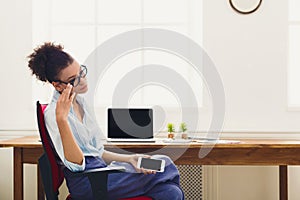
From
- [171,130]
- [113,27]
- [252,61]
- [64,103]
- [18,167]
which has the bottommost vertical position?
[18,167]

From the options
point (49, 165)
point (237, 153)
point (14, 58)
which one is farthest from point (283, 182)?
point (14, 58)

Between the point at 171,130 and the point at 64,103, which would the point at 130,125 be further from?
the point at 64,103

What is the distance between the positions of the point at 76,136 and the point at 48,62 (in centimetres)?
39

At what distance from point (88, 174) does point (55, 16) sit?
6.49 ft

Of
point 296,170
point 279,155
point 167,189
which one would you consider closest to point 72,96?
point 167,189

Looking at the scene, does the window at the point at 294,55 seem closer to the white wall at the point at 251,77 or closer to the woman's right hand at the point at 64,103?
the white wall at the point at 251,77

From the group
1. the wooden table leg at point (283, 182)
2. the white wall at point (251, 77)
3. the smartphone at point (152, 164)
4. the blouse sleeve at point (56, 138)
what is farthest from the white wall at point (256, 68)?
the blouse sleeve at point (56, 138)

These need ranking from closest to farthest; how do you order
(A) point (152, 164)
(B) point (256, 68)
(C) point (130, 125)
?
(A) point (152, 164) → (C) point (130, 125) → (B) point (256, 68)

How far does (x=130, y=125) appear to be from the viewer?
3.58m

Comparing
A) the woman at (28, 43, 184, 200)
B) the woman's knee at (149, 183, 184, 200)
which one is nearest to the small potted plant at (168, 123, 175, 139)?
the woman at (28, 43, 184, 200)

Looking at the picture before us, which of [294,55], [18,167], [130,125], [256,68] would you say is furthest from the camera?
[294,55]

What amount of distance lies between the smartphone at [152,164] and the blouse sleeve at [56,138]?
→ 1.20ft

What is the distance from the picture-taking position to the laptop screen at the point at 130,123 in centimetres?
355

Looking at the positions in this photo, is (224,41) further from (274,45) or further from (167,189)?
(167,189)
